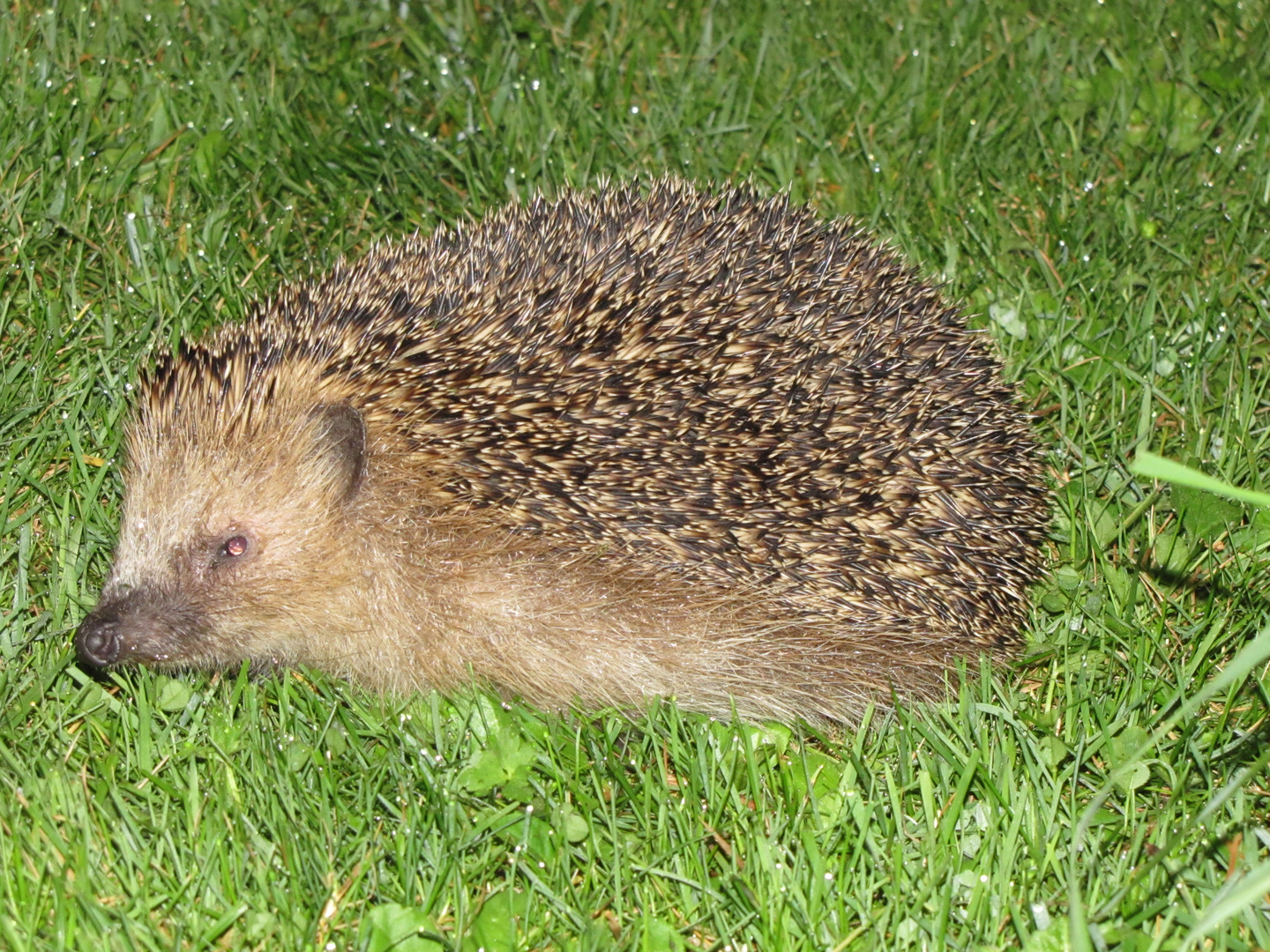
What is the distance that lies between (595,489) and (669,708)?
0.48 m

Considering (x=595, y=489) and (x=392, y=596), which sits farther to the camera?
(x=392, y=596)

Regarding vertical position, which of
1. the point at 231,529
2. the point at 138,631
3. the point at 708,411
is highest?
the point at 708,411

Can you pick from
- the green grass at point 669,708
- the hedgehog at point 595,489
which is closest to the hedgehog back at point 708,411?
the hedgehog at point 595,489

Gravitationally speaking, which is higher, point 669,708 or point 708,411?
point 708,411

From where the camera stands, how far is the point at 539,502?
9.12 ft

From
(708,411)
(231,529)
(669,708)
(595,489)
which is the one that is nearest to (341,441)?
(231,529)

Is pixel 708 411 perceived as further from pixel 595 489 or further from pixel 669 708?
pixel 669 708

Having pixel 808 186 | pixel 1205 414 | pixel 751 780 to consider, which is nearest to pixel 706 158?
pixel 808 186

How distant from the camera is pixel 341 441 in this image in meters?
2.85

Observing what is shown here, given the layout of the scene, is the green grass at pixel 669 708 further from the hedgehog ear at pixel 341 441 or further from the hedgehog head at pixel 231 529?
the hedgehog ear at pixel 341 441

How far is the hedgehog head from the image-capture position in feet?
9.41

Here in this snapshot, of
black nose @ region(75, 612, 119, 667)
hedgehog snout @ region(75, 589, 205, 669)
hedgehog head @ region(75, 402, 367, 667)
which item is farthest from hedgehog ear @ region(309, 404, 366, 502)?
black nose @ region(75, 612, 119, 667)

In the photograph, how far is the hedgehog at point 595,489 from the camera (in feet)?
9.12

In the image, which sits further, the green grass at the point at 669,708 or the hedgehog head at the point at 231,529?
→ the hedgehog head at the point at 231,529
